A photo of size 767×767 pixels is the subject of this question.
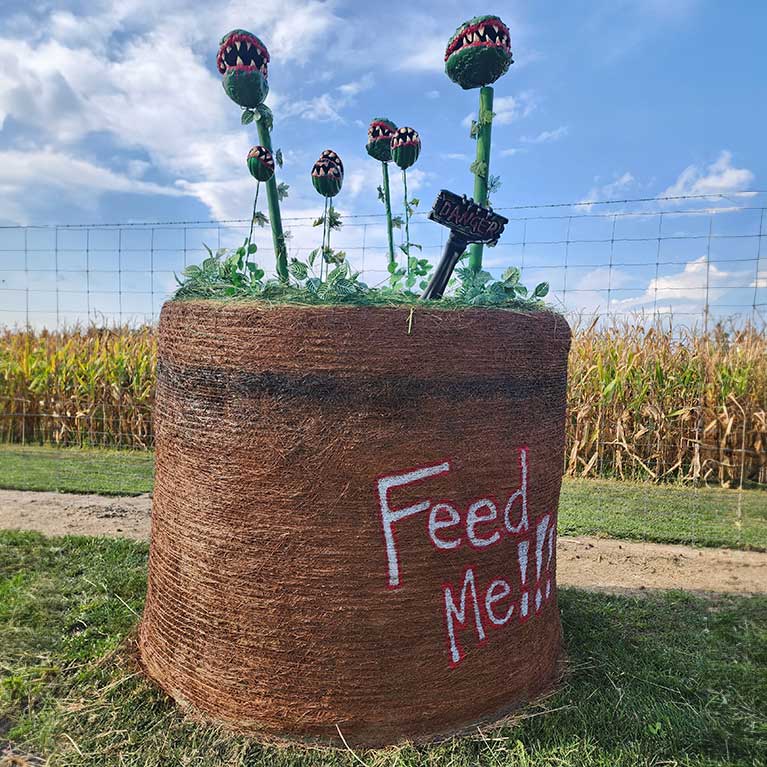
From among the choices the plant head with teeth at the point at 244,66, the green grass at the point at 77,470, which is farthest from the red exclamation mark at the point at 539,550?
the green grass at the point at 77,470

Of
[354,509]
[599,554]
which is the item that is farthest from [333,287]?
[599,554]

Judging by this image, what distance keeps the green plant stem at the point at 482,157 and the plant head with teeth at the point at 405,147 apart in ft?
1.33

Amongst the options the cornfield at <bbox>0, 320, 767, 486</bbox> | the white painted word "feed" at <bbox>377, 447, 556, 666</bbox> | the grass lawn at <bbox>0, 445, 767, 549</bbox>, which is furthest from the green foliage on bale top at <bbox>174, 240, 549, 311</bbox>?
the cornfield at <bbox>0, 320, 767, 486</bbox>

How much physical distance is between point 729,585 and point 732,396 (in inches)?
181

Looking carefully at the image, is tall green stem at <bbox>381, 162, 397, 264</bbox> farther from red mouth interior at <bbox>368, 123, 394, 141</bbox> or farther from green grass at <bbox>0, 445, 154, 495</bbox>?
green grass at <bbox>0, 445, 154, 495</bbox>

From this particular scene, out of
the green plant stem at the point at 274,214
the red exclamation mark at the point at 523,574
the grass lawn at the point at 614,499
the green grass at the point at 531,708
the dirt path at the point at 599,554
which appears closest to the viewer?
the green grass at the point at 531,708

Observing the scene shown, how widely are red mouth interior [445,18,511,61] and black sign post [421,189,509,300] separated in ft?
2.42

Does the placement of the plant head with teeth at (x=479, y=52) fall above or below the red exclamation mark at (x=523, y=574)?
above

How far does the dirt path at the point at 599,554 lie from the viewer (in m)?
5.07

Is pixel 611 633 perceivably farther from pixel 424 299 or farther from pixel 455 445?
pixel 424 299

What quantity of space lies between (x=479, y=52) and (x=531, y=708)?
2.72 metres

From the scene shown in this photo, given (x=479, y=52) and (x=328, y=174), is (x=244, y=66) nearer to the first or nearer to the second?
(x=328, y=174)

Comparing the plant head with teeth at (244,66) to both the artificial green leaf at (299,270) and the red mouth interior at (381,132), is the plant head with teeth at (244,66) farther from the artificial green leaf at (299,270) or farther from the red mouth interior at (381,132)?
the artificial green leaf at (299,270)

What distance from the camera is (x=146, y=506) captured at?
23.1ft
